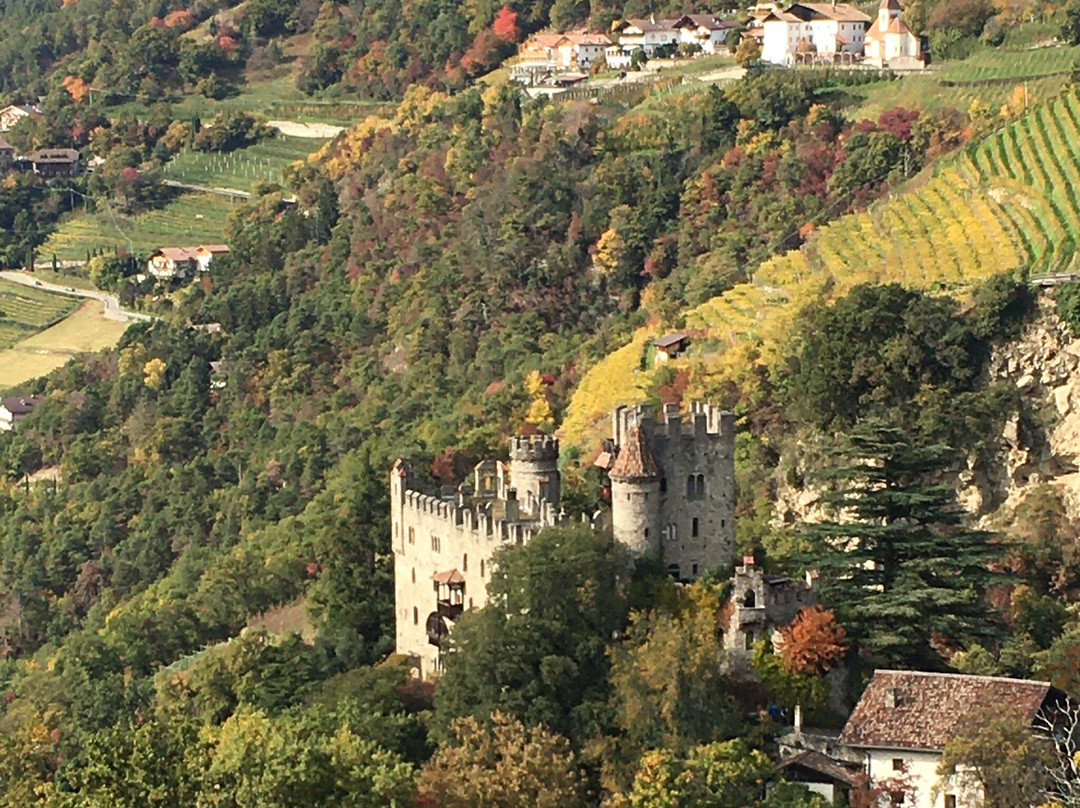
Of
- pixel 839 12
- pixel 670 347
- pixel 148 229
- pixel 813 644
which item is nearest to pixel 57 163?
pixel 148 229

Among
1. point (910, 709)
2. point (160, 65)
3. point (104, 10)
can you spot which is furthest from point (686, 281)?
point (104, 10)

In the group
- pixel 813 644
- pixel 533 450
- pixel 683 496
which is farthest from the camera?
pixel 533 450

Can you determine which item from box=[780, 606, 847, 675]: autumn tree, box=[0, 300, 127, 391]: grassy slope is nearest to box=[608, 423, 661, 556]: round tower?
box=[780, 606, 847, 675]: autumn tree

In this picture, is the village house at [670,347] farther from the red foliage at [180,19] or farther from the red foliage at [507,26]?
the red foliage at [180,19]

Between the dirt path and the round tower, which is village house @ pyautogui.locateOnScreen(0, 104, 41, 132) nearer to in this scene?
the dirt path

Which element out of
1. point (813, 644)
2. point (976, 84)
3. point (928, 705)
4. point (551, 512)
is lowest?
point (928, 705)

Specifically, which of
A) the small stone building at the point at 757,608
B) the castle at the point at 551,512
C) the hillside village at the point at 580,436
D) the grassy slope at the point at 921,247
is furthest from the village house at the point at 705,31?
the small stone building at the point at 757,608

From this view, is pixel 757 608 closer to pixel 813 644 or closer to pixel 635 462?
pixel 813 644
